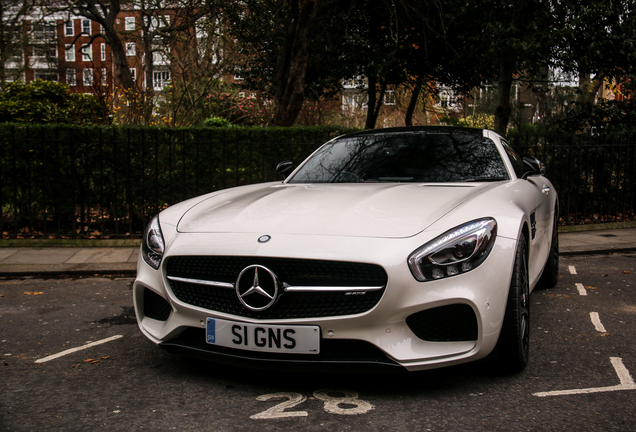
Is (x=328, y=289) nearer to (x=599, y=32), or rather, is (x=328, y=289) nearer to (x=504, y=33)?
(x=504, y=33)

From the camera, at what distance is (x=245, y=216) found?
140 inches

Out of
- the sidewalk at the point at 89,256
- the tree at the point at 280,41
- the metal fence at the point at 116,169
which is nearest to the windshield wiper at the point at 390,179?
the sidewalk at the point at 89,256

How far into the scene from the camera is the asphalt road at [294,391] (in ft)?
9.26

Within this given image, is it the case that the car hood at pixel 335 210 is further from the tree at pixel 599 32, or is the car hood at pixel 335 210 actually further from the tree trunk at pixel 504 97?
the tree trunk at pixel 504 97

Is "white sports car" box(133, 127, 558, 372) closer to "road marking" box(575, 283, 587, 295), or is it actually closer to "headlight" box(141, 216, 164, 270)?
"headlight" box(141, 216, 164, 270)

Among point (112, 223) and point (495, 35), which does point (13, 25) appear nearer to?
point (112, 223)

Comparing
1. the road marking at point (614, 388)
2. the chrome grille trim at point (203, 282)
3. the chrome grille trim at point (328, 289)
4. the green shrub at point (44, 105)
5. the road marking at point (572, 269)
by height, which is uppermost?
the green shrub at point (44, 105)

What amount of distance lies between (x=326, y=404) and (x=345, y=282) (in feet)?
1.99

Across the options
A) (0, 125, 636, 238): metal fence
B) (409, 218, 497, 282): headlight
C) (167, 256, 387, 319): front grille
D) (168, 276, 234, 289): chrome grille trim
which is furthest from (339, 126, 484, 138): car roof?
(0, 125, 636, 238): metal fence

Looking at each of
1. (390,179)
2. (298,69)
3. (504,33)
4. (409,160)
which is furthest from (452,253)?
(504,33)

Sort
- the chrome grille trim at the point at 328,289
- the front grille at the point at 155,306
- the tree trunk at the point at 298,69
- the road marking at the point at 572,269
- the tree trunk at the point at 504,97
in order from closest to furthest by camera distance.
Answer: the chrome grille trim at the point at 328,289, the front grille at the point at 155,306, the road marking at the point at 572,269, the tree trunk at the point at 298,69, the tree trunk at the point at 504,97

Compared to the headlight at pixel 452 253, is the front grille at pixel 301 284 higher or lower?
lower

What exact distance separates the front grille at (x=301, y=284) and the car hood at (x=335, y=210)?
203mm

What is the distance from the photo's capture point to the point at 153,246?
11.8 ft
